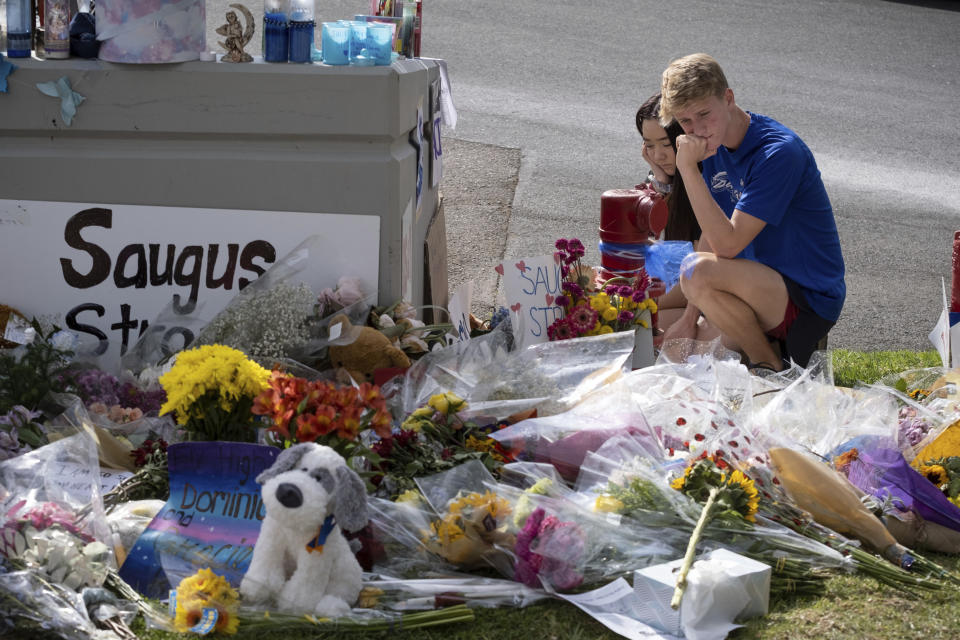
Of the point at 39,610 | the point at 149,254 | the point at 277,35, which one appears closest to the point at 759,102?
the point at 277,35

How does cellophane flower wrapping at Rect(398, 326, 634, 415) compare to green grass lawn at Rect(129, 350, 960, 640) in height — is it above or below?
above

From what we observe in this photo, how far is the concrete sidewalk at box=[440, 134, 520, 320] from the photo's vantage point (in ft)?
17.8

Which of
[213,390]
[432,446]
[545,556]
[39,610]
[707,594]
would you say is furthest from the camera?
[432,446]

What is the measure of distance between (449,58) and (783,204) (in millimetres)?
6520

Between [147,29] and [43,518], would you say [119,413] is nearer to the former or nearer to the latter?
[43,518]

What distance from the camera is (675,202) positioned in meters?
4.43

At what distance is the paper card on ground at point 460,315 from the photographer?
359 centimetres

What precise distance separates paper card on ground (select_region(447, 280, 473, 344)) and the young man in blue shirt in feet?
2.85

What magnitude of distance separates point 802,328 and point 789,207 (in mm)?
447

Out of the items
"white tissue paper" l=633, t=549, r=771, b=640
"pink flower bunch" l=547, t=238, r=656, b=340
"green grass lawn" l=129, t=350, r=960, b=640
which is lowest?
"green grass lawn" l=129, t=350, r=960, b=640

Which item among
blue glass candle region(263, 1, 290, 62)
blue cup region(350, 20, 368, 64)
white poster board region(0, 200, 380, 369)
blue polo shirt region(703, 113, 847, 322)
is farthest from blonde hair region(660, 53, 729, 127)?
blue glass candle region(263, 1, 290, 62)

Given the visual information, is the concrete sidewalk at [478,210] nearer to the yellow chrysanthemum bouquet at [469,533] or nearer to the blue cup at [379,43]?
the blue cup at [379,43]

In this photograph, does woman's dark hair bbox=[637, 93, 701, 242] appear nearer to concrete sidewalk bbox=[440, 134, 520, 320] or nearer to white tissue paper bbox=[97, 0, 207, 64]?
concrete sidewalk bbox=[440, 134, 520, 320]

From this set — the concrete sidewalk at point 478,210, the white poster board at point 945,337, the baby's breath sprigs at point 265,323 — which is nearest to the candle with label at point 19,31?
the baby's breath sprigs at point 265,323
